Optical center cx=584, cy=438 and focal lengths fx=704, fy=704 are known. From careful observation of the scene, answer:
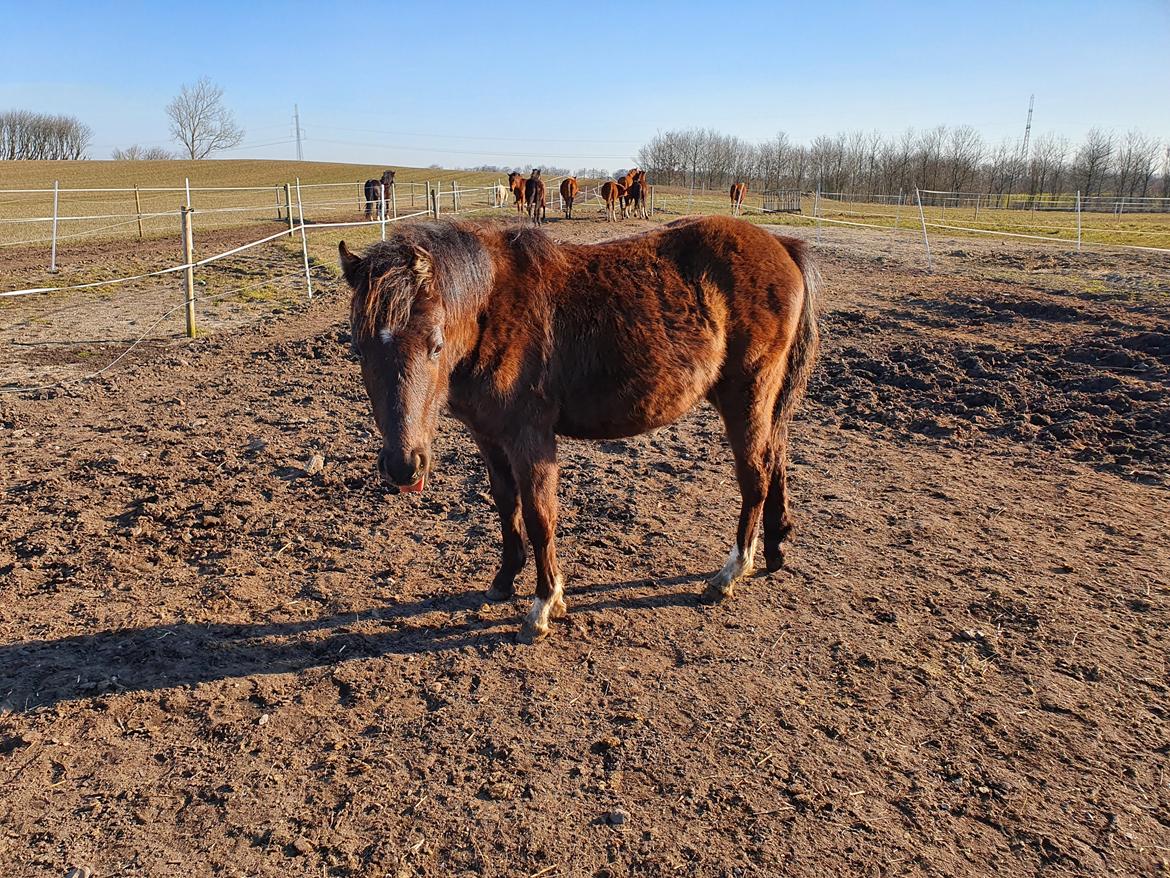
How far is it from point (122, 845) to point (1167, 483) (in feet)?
21.9

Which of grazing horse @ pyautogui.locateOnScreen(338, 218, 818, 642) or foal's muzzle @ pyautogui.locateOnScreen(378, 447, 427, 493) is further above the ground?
grazing horse @ pyautogui.locateOnScreen(338, 218, 818, 642)

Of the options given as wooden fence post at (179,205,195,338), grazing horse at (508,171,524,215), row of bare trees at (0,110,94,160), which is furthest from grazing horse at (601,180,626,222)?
row of bare trees at (0,110,94,160)

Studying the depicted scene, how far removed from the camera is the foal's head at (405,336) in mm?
2896

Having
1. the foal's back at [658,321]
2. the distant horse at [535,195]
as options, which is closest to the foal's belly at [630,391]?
the foal's back at [658,321]

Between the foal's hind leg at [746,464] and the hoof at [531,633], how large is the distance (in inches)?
38.4

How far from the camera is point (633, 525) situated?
484cm

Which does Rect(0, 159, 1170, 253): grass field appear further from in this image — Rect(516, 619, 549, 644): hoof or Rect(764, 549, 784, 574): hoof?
Rect(764, 549, 784, 574): hoof

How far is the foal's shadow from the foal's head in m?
1.06

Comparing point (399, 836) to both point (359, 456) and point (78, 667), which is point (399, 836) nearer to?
point (78, 667)

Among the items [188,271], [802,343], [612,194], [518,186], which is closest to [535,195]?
[518,186]

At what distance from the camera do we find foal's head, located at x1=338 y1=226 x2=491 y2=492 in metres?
2.90

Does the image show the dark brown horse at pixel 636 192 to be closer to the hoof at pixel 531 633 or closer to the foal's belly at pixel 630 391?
the foal's belly at pixel 630 391

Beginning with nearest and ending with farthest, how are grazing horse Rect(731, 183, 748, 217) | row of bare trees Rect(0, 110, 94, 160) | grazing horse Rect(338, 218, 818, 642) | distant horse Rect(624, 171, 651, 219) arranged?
1. grazing horse Rect(338, 218, 818, 642)
2. distant horse Rect(624, 171, 651, 219)
3. grazing horse Rect(731, 183, 748, 217)
4. row of bare trees Rect(0, 110, 94, 160)

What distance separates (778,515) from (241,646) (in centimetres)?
301
